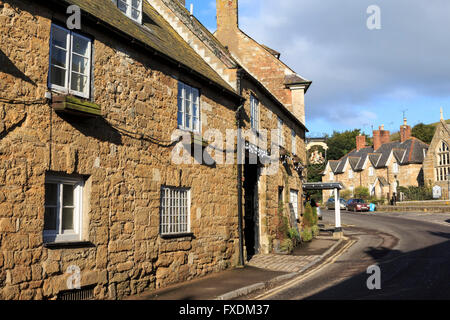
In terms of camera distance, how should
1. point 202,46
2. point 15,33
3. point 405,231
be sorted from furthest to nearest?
1. point 405,231
2. point 202,46
3. point 15,33

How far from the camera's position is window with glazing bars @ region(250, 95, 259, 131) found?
615 inches

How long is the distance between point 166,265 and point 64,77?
483 cm

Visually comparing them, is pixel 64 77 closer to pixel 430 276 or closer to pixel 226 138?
pixel 226 138

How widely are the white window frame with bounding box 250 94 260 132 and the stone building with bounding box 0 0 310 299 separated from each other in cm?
161

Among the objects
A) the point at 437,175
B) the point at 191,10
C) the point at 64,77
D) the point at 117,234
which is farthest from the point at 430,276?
the point at 437,175

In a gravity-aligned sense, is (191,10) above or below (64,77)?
above

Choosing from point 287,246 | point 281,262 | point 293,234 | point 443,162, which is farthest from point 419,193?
point 281,262

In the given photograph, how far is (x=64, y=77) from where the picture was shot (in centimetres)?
789

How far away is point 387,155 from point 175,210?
58.6 meters

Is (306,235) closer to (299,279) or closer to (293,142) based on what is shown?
(293,142)

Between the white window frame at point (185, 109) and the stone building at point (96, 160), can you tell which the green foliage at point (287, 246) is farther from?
the white window frame at point (185, 109)

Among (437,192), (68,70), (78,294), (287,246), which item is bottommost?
(287,246)

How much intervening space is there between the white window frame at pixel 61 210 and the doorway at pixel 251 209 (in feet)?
28.2

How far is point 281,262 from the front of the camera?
1420 cm
